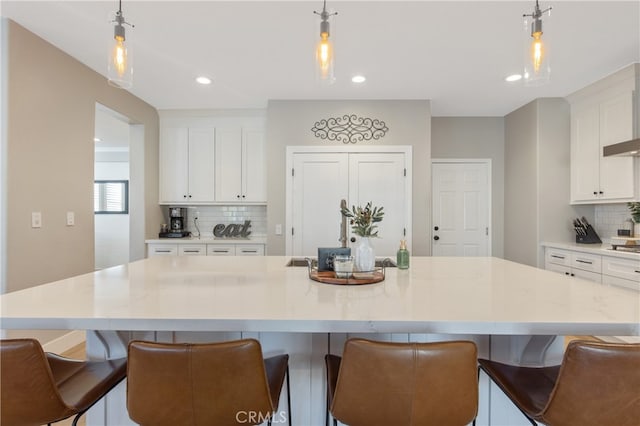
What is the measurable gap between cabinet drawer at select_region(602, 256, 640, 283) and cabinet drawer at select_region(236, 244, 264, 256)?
135 inches

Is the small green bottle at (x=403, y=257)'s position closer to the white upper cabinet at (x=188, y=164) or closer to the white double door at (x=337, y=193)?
the white double door at (x=337, y=193)

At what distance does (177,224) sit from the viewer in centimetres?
445

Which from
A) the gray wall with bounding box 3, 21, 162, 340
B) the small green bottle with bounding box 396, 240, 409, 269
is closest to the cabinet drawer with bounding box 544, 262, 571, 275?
the small green bottle with bounding box 396, 240, 409, 269

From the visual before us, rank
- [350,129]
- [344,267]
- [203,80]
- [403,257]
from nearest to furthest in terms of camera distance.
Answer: [344,267]
[403,257]
[203,80]
[350,129]

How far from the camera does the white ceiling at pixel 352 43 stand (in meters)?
2.15

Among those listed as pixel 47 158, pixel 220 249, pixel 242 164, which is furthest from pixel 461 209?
pixel 47 158

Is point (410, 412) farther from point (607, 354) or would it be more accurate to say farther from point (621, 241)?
point (621, 241)

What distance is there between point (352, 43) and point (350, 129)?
137 centimetres

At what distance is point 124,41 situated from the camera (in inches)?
60.4

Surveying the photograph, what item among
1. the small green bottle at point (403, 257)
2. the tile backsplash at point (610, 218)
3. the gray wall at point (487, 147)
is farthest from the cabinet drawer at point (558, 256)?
the small green bottle at point (403, 257)

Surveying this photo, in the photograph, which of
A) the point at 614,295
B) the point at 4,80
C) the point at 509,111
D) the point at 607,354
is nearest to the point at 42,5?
the point at 4,80

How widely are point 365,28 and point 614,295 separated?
2130 mm

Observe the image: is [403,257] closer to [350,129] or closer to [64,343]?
[350,129]

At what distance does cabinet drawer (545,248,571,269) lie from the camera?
3365 millimetres
